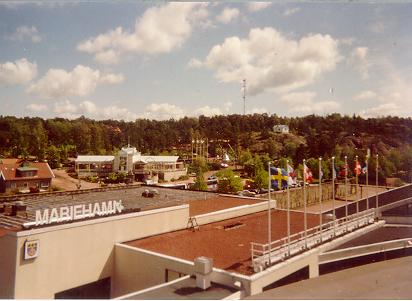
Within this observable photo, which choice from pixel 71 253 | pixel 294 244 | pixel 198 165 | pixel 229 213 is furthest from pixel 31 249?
pixel 198 165

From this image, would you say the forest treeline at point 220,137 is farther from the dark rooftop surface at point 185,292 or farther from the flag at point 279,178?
the dark rooftop surface at point 185,292

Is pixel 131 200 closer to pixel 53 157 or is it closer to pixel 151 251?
pixel 151 251

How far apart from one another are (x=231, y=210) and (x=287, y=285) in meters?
9.43

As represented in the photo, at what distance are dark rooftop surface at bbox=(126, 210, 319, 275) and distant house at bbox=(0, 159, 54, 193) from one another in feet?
110

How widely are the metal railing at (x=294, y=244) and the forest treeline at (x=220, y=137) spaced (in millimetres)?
50122

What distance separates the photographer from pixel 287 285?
1612 cm

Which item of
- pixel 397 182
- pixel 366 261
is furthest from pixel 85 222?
pixel 397 182

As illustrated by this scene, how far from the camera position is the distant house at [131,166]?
68062 millimetres

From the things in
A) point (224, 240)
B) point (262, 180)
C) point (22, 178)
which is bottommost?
point (224, 240)

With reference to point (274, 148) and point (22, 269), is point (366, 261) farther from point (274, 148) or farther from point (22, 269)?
point (274, 148)

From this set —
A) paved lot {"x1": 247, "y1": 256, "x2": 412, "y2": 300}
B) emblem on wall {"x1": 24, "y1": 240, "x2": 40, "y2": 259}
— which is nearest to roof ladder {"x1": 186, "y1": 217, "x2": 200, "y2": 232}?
paved lot {"x1": 247, "y1": 256, "x2": 412, "y2": 300}

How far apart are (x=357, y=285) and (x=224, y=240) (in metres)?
6.69

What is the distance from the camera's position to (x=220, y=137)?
11669cm

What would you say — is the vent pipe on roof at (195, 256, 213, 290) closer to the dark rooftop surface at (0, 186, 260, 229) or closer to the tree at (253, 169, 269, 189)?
the dark rooftop surface at (0, 186, 260, 229)
